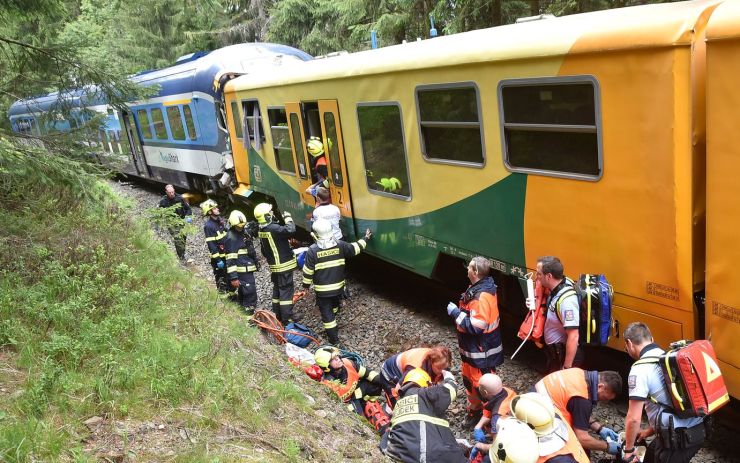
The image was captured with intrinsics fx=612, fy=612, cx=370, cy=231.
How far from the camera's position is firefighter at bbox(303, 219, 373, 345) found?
23.8 ft

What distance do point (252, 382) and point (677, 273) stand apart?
330cm

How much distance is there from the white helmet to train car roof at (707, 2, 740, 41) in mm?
2633

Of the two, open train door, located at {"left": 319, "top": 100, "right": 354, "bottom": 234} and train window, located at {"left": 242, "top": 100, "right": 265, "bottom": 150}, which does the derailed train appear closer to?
open train door, located at {"left": 319, "top": 100, "right": 354, "bottom": 234}

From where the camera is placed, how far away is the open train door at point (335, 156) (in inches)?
331

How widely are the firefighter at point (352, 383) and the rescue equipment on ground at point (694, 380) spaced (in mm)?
2665

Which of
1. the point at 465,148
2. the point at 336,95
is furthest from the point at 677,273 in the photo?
the point at 336,95

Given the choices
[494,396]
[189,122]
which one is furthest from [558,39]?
[189,122]

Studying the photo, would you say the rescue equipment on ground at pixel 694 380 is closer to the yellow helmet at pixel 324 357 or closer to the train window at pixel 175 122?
the yellow helmet at pixel 324 357

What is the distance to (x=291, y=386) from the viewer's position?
16.4 ft

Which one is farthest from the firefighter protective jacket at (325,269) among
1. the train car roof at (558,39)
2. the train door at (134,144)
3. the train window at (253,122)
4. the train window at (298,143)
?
the train door at (134,144)

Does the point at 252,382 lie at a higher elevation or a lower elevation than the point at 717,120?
lower

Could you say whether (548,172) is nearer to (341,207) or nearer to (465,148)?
(465,148)

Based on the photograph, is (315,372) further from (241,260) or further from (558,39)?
(558,39)

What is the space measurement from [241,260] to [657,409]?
17.9 ft
